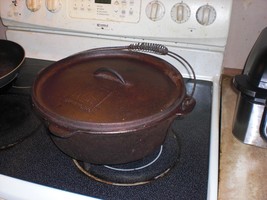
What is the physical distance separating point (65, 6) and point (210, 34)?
1.47 ft

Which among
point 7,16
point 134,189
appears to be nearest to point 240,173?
point 134,189

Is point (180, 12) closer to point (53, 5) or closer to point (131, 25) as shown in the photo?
point (131, 25)

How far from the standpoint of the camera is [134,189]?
549 millimetres

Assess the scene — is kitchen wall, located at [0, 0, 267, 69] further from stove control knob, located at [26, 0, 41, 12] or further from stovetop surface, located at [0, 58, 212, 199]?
stove control knob, located at [26, 0, 41, 12]

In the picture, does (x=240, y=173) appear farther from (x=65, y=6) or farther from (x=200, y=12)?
(x=65, y=6)

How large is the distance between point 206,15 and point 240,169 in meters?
0.42

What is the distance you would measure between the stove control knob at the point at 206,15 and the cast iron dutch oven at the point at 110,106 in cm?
20

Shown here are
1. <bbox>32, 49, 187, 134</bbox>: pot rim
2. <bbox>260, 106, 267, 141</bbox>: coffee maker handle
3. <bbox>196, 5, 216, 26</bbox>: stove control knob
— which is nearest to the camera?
<bbox>32, 49, 187, 134</bbox>: pot rim

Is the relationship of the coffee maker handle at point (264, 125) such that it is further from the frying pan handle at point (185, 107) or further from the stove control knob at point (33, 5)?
the stove control knob at point (33, 5)

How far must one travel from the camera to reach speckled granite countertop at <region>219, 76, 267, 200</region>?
0.56 metres

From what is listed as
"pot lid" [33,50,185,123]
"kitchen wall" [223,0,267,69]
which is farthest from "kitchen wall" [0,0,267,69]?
"pot lid" [33,50,185,123]

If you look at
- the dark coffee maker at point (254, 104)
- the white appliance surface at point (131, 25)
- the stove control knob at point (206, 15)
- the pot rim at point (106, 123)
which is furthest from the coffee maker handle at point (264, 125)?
the stove control knob at point (206, 15)

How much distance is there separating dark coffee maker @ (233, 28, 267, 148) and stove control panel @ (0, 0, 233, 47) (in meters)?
0.15

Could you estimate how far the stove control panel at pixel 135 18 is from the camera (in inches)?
30.9
